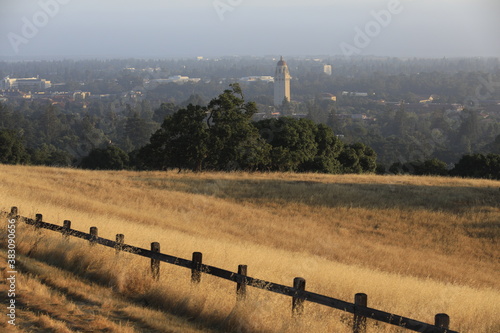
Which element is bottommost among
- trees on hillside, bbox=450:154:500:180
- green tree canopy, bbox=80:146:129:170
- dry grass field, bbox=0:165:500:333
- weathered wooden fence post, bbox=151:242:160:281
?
green tree canopy, bbox=80:146:129:170

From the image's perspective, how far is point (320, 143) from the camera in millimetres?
56906

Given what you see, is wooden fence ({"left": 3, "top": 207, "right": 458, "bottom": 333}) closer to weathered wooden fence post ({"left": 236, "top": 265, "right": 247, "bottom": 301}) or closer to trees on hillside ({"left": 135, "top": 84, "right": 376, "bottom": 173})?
weathered wooden fence post ({"left": 236, "top": 265, "right": 247, "bottom": 301})

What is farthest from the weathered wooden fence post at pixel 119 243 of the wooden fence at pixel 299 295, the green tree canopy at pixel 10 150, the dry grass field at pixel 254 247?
the green tree canopy at pixel 10 150

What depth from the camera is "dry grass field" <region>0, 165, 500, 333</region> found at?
30.0ft

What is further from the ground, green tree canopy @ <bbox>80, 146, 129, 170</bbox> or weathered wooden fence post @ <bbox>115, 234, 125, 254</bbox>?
weathered wooden fence post @ <bbox>115, 234, 125, 254</bbox>

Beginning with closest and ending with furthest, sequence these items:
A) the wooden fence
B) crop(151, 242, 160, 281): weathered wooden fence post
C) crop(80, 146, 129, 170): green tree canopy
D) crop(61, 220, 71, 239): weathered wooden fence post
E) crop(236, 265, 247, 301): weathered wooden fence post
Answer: the wooden fence → crop(236, 265, 247, 301): weathered wooden fence post → crop(151, 242, 160, 281): weathered wooden fence post → crop(61, 220, 71, 239): weathered wooden fence post → crop(80, 146, 129, 170): green tree canopy

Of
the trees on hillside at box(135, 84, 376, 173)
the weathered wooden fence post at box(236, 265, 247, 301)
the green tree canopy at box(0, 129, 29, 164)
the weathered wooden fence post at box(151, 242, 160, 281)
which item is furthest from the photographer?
the green tree canopy at box(0, 129, 29, 164)

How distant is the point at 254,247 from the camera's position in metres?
20.0

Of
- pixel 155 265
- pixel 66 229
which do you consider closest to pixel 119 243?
pixel 155 265

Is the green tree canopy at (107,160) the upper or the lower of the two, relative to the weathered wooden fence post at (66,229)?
lower

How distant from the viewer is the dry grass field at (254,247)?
360 inches

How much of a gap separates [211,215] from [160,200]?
365cm

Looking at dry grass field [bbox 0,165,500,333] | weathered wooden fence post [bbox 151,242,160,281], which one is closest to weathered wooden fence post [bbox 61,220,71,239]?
dry grass field [bbox 0,165,500,333]

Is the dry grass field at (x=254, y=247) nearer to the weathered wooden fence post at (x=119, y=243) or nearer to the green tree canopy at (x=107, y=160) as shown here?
the weathered wooden fence post at (x=119, y=243)
